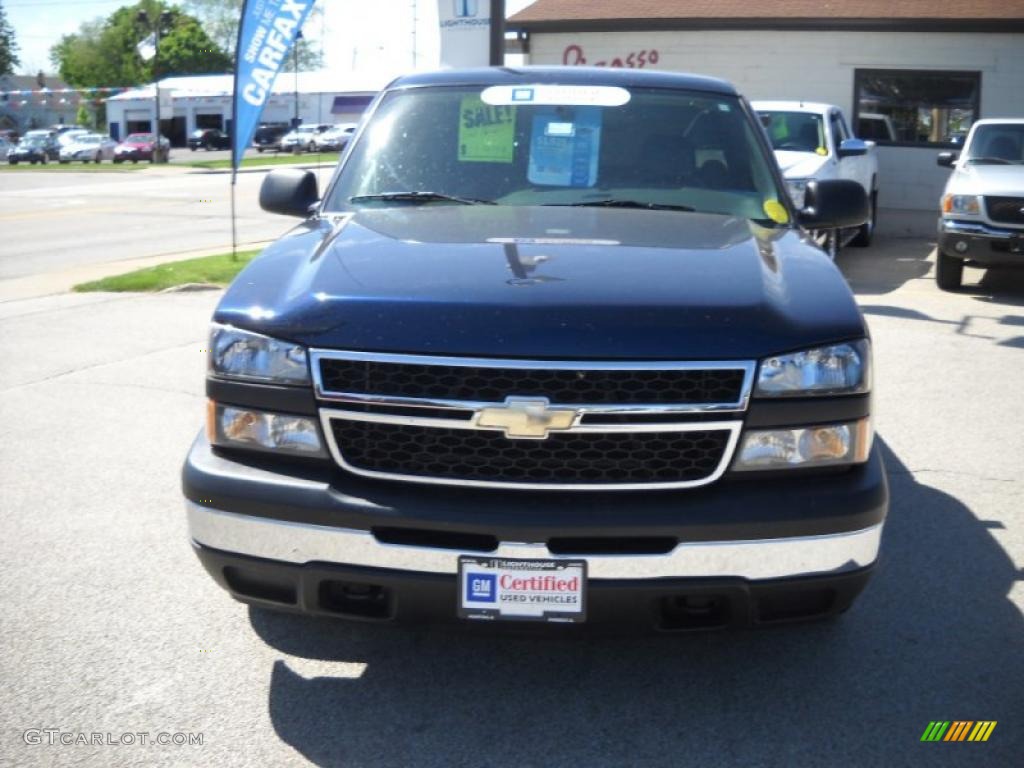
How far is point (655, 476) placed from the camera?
3.15 metres

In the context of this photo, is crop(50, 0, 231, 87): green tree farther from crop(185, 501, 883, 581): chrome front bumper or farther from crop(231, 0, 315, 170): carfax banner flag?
crop(185, 501, 883, 581): chrome front bumper

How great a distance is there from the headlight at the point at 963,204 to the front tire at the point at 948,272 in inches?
19.3

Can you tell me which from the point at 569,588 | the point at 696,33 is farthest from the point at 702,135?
the point at 696,33

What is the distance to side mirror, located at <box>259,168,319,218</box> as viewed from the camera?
4875mm

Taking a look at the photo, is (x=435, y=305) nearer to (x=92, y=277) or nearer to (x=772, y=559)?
(x=772, y=559)

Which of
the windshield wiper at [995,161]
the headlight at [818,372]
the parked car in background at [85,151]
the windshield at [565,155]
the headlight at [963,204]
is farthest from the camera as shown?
the parked car in background at [85,151]

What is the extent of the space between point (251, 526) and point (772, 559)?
136cm

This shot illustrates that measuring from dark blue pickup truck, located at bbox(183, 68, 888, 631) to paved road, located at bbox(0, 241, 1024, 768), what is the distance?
27cm

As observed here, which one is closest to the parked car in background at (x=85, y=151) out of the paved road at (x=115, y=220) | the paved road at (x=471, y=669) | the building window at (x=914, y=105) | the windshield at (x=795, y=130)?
the paved road at (x=115, y=220)

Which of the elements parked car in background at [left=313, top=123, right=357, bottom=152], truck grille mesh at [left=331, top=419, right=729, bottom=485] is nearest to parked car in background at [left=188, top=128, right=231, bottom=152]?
parked car in background at [left=313, top=123, right=357, bottom=152]

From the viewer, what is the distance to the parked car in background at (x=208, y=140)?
78.4m

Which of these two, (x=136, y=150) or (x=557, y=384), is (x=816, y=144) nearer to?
(x=557, y=384)

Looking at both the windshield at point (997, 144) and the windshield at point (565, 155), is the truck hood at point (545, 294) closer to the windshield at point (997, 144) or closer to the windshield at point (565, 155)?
the windshield at point (565, 155)

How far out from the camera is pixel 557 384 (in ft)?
10.2
